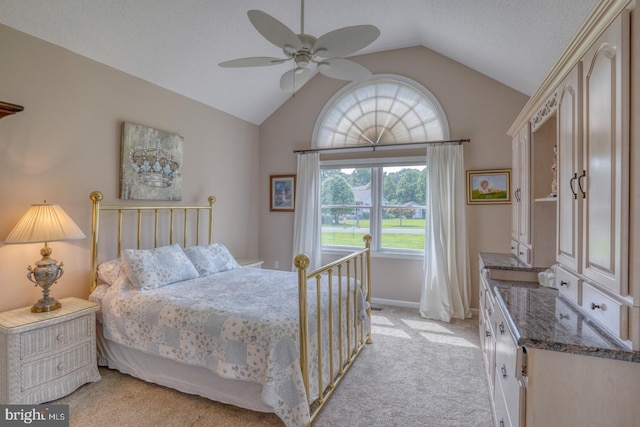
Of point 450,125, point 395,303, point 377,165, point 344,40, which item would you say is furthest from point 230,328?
point 450,125

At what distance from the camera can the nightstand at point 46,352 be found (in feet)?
6.92

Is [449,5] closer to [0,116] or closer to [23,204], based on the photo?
[0,116]

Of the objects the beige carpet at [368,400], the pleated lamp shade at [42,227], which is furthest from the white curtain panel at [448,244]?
the pleated lamp shade at [42,227]

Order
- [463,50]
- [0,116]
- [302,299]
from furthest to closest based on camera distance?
[463,50] → [0,116] → [302,299]

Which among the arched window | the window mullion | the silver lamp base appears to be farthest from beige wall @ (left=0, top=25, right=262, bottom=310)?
the window mullion

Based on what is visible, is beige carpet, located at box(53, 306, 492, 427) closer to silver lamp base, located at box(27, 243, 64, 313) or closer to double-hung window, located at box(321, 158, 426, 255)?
silver lamp base, located at box(27, 243, 64, 313)

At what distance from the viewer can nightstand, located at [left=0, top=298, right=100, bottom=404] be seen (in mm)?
2109

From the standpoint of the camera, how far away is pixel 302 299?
191cm

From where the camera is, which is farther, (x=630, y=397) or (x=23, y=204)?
(x=23, y=204)

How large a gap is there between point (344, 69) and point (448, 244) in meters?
2.65

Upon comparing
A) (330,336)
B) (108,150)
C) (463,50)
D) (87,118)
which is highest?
(463,50)

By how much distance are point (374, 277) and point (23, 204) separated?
3.91m

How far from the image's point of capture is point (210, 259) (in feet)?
11.6

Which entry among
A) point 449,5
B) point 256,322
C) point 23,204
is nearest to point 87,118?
point 23,204
